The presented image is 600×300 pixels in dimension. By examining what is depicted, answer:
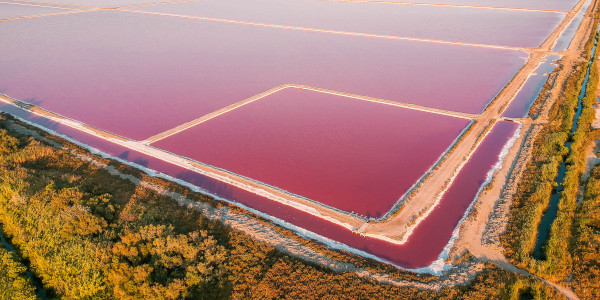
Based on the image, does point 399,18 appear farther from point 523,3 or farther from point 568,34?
point 523,3

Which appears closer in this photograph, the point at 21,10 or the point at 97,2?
the point at 21,10

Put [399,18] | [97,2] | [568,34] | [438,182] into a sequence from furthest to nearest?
[97,2]
[399,18]
[568,34]
[438,182]

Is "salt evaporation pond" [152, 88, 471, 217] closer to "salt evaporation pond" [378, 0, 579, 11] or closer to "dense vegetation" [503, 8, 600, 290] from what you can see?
"dense vegetation" [503, 8, 600, 290]

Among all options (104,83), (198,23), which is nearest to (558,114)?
(104,83)

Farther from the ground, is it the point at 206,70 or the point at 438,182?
the point at 206,70

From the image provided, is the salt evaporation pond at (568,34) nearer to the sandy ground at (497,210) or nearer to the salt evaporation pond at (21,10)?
the sandy ground at (497,210)

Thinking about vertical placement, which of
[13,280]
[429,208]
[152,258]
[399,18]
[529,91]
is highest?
[399,18]

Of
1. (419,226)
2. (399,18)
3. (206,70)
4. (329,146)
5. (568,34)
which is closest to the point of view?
(419,226)

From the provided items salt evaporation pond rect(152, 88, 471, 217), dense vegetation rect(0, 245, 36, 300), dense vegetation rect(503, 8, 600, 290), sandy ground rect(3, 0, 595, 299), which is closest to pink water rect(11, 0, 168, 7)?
sandy ground rect(3, 0, 595, 299)

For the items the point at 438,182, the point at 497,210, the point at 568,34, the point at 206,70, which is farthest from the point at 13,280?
the point at 568,34
